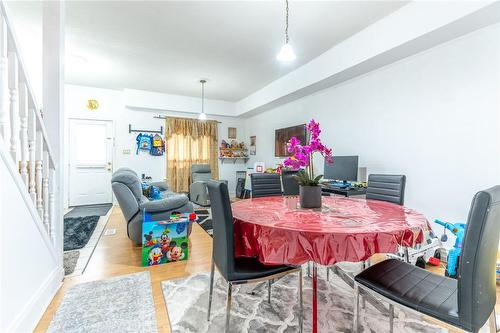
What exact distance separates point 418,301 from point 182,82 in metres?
5.18

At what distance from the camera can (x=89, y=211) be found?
200 inches

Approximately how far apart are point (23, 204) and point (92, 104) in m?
4.92

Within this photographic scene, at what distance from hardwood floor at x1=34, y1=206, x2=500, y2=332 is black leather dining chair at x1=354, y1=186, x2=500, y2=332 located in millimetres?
718

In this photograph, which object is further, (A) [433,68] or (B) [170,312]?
(A) [433,68]

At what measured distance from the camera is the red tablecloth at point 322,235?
4.17ft

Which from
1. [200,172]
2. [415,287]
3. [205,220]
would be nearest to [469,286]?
[415,287]

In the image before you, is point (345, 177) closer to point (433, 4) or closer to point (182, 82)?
point (433, 4)

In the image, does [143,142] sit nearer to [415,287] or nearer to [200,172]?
[200,172]

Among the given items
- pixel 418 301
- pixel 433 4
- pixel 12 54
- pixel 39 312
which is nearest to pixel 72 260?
pixel 39 312

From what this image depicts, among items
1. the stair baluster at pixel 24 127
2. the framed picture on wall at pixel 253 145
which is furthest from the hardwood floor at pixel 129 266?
the framed picture on wall at pixel 253 145

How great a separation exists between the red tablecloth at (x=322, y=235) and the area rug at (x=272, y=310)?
1.83 ft

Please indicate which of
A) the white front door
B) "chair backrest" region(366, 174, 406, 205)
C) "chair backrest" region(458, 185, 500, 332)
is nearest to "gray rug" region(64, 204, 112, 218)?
the white front door

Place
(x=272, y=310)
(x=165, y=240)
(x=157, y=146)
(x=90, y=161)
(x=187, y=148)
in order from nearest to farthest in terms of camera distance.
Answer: (x=272, y=310)
(x=165, y=240)
(x=90, y=161)
(x=157, y=146)
(x=187, y=148)

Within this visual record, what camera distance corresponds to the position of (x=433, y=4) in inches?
93.0
